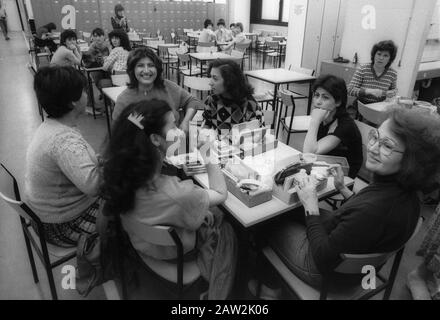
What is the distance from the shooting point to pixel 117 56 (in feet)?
14.3

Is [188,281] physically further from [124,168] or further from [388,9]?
[388,9]

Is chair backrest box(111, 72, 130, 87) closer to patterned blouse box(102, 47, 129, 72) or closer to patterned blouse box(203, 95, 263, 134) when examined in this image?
patterned blouse box(102, 47, 129, 72)

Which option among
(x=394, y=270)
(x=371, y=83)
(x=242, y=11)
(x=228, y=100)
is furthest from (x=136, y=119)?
(x=242, y=11)

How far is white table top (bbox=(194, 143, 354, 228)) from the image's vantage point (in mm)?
1314

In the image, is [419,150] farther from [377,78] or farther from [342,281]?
[377,78]

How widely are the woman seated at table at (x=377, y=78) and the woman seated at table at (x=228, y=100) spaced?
151 cm

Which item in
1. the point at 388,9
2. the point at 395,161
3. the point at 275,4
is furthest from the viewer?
the point at 275,4

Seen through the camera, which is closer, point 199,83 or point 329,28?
point 199,83

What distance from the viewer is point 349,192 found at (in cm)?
159

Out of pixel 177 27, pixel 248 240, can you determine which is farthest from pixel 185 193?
pixel 177 27

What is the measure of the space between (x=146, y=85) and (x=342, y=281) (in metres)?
2.03

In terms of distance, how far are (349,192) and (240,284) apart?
0.75 meters

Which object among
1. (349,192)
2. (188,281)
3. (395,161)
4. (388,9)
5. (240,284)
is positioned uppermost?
(388,9)

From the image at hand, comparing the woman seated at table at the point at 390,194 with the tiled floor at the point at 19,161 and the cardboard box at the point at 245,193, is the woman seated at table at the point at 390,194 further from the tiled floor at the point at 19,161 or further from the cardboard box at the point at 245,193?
the tiled floor at the point at 19,161
